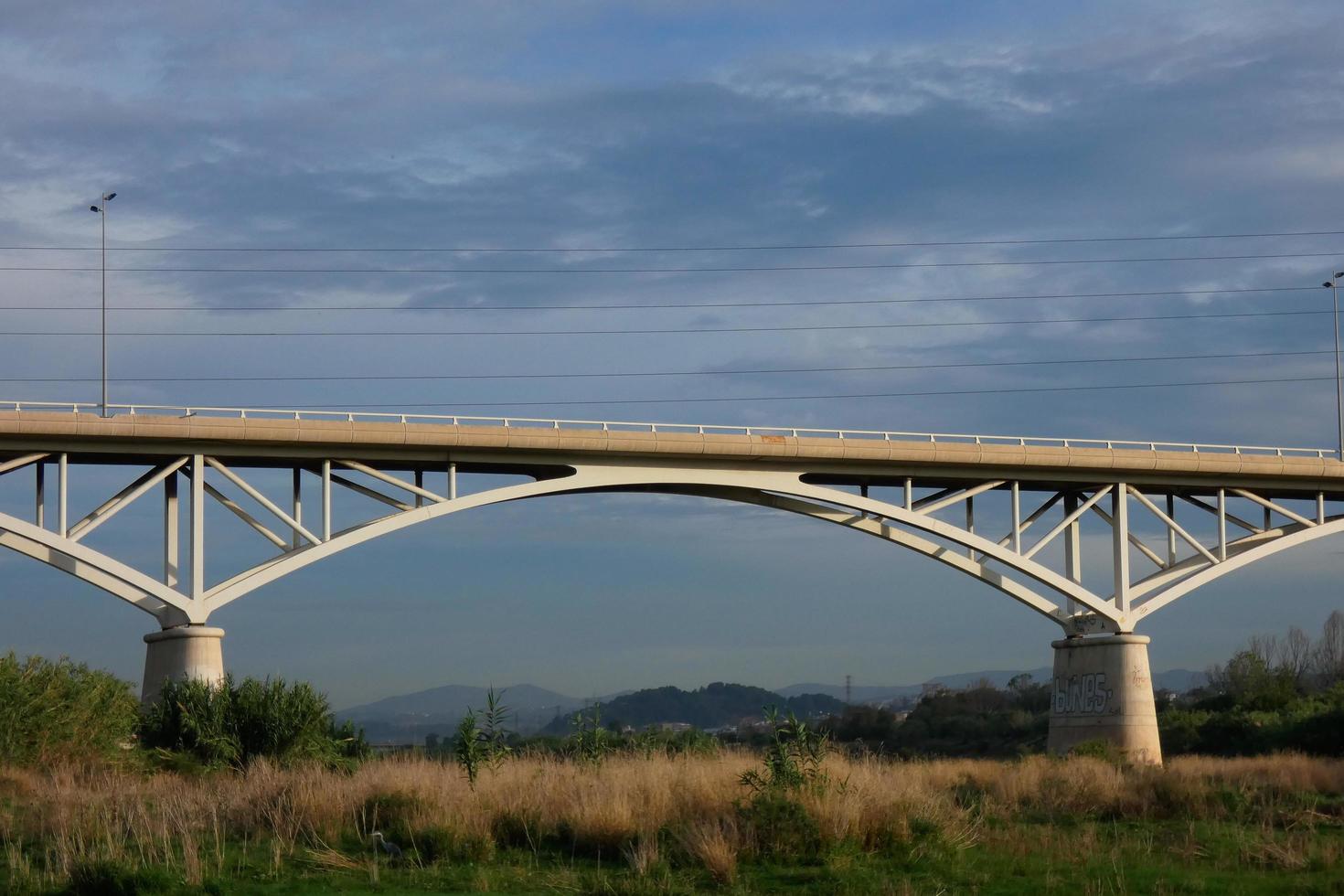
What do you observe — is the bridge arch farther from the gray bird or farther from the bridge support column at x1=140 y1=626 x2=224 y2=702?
the gray bird

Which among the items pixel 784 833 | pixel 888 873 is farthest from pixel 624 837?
pixel 888 873

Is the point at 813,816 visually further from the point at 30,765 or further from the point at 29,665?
the point at 29,665

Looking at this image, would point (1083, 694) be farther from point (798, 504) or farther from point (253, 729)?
point (253, 729)

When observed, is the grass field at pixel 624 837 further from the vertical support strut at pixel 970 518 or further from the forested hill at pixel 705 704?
the forested hill at pixel 705 704

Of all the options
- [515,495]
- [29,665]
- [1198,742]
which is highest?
[515,495]

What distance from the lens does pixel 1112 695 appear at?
48281 mm

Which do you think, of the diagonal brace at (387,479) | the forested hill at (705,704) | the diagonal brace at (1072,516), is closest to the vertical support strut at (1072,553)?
the diagonal brace at (1072,516)

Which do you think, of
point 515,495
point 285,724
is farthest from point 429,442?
point 285,724

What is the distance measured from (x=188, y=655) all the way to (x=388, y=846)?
2259cm

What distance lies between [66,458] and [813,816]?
1049 inches

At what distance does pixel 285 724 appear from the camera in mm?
28406

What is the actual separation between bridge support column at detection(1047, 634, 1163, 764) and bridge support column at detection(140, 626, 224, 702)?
85.4ft

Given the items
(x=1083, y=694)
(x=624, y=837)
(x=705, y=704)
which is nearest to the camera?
(x=624, y=837)

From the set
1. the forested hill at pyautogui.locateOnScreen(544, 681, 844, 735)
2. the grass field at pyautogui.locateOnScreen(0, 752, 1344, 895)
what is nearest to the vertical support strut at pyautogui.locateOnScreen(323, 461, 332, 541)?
the grass field at pyautogui.locateOnScreen(0, 752, 1344, 895)
